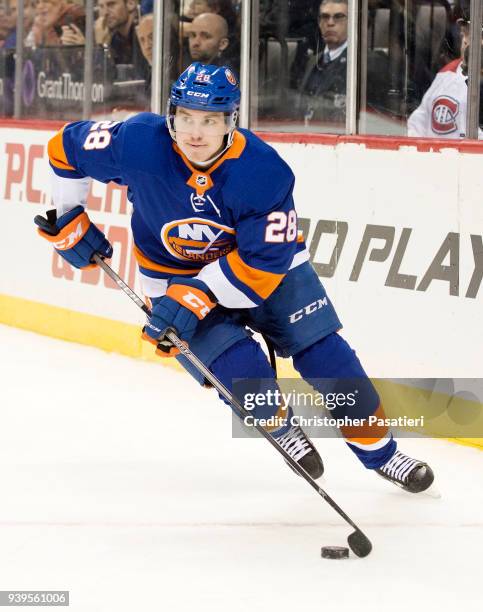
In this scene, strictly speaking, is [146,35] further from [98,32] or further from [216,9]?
[216,9]

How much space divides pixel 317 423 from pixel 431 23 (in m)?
1.38

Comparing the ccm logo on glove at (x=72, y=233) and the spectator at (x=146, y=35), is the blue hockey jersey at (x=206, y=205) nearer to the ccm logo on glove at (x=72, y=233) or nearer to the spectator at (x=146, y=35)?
the ccm logo on glove at (x=72, y=233)

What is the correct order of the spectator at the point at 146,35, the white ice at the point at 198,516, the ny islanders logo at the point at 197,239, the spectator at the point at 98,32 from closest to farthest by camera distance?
1. the white ice at the point at 198,516
2. the ny islanders logo at the point at 197,239
3. the spectator at the point at 146,35
4. the spectator at the point at 98,32

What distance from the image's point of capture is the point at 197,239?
11.1 ft

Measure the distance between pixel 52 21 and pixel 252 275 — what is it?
3.53m

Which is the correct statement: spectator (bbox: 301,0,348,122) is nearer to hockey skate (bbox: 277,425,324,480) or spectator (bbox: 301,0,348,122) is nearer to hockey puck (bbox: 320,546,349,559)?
hockey skate (bbox: 277,425,324,480)

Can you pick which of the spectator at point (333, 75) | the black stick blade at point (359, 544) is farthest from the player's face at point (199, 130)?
the spectator at point (333, 75)

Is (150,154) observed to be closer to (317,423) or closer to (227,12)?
(317,423)

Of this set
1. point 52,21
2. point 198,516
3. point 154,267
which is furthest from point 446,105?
point 52,21

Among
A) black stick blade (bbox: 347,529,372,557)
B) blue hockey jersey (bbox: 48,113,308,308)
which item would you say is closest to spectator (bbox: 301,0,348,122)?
blue hockey jersey (bbox: 48,113,308,308)

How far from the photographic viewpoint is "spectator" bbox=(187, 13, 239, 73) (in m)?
5.34

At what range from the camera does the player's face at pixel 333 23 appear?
474 cm

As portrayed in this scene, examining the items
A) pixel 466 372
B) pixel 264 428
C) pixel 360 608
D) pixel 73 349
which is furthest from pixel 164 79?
pixel 360 608

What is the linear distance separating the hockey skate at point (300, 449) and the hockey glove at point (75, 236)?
703 millimetres
